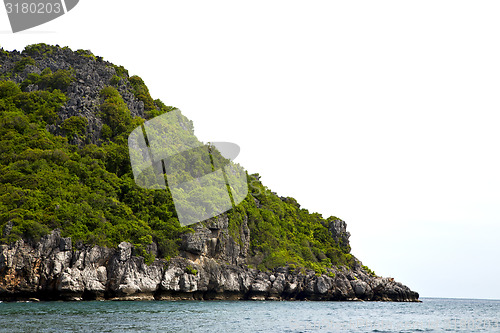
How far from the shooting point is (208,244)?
48.6m

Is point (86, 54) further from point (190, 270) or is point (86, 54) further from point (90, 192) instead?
point (190, 270)

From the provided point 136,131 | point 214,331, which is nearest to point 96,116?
point 136,131

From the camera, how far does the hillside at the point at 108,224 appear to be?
1446 inches

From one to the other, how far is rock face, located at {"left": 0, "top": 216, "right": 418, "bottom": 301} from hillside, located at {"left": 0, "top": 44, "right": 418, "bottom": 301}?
0.10m

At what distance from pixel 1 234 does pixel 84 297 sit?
8499mm

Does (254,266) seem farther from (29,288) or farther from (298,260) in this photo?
(29,288)

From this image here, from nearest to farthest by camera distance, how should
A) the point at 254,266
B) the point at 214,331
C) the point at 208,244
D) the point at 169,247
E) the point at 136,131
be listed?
the point at 214,331
the point at 169,247
the point at 208,244
the point at 254,266
the point at 136,131

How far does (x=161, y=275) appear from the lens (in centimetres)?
4197

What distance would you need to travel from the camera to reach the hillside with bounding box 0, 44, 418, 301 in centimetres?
3672

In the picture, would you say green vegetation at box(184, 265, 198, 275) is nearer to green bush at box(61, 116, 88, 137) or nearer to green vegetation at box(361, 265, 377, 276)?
green bush at box(61, 116, 88, 137)

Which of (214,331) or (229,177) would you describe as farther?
(229,177)

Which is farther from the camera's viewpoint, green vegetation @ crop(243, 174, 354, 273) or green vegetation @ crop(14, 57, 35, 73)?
green vegetation @ crop(14, 57, 35, 73)

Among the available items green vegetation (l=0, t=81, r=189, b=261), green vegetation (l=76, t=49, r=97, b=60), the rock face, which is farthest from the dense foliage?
the rock face

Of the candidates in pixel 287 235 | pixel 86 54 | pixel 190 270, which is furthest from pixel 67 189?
pixel 287 235
